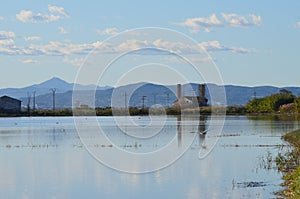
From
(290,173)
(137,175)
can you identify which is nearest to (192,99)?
(137,175)

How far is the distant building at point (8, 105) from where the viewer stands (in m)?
100

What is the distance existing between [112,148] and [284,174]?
1268cm

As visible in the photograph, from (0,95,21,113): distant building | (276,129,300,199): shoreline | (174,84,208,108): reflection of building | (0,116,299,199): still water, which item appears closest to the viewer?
(276,129,300,199): shoreline

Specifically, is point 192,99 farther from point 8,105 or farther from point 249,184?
point 249,184

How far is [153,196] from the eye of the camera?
1719cm

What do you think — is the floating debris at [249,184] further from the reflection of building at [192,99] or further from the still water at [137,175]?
the reflection of building at [192,99]

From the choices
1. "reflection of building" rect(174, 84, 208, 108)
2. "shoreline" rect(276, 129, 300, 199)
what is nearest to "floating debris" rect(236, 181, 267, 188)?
"shoreline" rect(276, 129, 300, 199)

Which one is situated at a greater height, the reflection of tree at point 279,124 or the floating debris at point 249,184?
the reflection of tree at point 279,124

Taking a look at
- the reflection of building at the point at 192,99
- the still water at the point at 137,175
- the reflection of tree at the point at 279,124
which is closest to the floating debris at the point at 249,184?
the still water at the point at 137,175

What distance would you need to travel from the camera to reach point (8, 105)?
101375 millimetres

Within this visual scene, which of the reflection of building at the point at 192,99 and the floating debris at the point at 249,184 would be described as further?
the reflection of building at the point at 192,99

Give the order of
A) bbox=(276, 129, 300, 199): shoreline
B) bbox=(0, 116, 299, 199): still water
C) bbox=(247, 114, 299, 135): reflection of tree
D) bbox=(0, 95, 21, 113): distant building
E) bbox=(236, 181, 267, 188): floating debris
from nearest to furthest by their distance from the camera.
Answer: bbox=(276, 129, 300, 199): shoreline
bbox=(0, 116, 299, 199): still water
bbox=(236, 181, 267, 188): floating debris
bbox=(247, 114, 299, 135): reflection of tree
bbox=(0, 95, 21, 113): distant building

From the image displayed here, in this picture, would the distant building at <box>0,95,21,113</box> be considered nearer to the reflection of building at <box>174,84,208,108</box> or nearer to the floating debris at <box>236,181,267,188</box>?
the reflection of building at <box>174,84,208,108</box>

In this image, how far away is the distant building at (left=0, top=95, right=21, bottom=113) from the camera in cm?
10005
